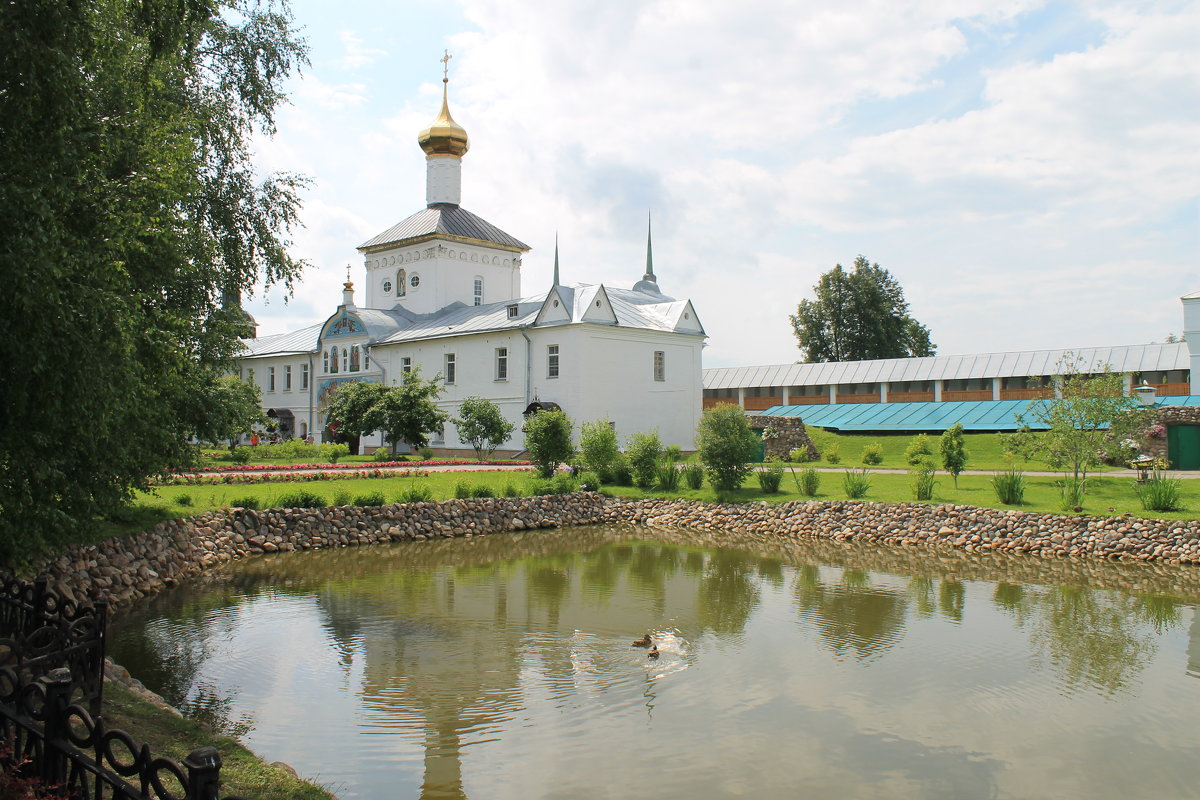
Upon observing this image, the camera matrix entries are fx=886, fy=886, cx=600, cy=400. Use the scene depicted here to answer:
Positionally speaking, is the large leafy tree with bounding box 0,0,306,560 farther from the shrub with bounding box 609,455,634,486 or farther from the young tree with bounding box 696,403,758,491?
the shrub with bounding box 609,455,634,486

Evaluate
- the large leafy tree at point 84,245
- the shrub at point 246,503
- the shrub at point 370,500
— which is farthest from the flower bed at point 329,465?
the large leafy tree at point 84,245

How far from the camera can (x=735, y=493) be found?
23.5m

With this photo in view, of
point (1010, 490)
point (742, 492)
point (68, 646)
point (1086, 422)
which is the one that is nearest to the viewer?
point (68, 646)

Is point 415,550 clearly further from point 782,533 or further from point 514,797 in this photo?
point 514,797

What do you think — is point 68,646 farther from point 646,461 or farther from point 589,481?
point 646,461

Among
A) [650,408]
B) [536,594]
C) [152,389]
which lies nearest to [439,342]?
[650,408]

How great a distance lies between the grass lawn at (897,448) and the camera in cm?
2909

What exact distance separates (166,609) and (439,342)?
29.1 meters

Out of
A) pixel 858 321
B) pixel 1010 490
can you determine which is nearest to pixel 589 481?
pixel 1010 490

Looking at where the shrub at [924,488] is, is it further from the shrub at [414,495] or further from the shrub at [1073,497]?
the shrub at [414,495]

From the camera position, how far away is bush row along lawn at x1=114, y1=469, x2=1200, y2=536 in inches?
691

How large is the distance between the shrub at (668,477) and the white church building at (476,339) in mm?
10530

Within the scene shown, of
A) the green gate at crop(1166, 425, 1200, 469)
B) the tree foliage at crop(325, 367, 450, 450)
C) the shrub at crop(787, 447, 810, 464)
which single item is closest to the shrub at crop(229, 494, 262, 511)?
the tree foliage at crop(325, 367, 450, 450)

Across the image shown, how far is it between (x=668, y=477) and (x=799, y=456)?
357 inches
